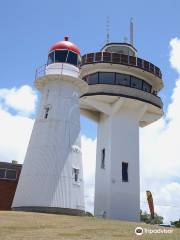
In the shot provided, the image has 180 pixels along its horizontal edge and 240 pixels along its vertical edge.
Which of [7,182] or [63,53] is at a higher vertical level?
[63,53]

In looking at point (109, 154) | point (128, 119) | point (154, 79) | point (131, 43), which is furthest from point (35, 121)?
point (131, 43)

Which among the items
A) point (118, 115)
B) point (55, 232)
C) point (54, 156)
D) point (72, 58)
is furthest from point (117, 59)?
point (55, 232)

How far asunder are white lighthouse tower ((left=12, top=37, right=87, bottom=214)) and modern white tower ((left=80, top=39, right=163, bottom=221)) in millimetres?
9543

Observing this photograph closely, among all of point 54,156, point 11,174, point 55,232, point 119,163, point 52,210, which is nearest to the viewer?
point 55,232

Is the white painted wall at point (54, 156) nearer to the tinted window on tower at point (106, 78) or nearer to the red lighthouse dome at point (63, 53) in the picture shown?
the red lighthouse dome at point (63, 53)

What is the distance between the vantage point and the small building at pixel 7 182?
130 ft

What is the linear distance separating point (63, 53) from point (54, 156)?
9.64m

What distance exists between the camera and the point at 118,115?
4656 cm

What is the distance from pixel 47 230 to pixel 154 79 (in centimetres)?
3367

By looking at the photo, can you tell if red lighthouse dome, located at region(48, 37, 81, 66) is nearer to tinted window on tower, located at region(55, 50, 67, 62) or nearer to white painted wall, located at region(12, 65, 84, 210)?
tinted window on tower, located at region(55, 50, 67, 62)

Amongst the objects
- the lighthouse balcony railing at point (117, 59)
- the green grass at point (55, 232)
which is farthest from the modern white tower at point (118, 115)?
the green grass at point (55, 232)

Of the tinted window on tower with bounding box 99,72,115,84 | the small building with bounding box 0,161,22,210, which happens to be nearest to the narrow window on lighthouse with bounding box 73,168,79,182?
the small building with bounding box 0,161,22,210

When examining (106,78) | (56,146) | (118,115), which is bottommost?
(56,146)

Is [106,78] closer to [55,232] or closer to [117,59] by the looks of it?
[117,59]
